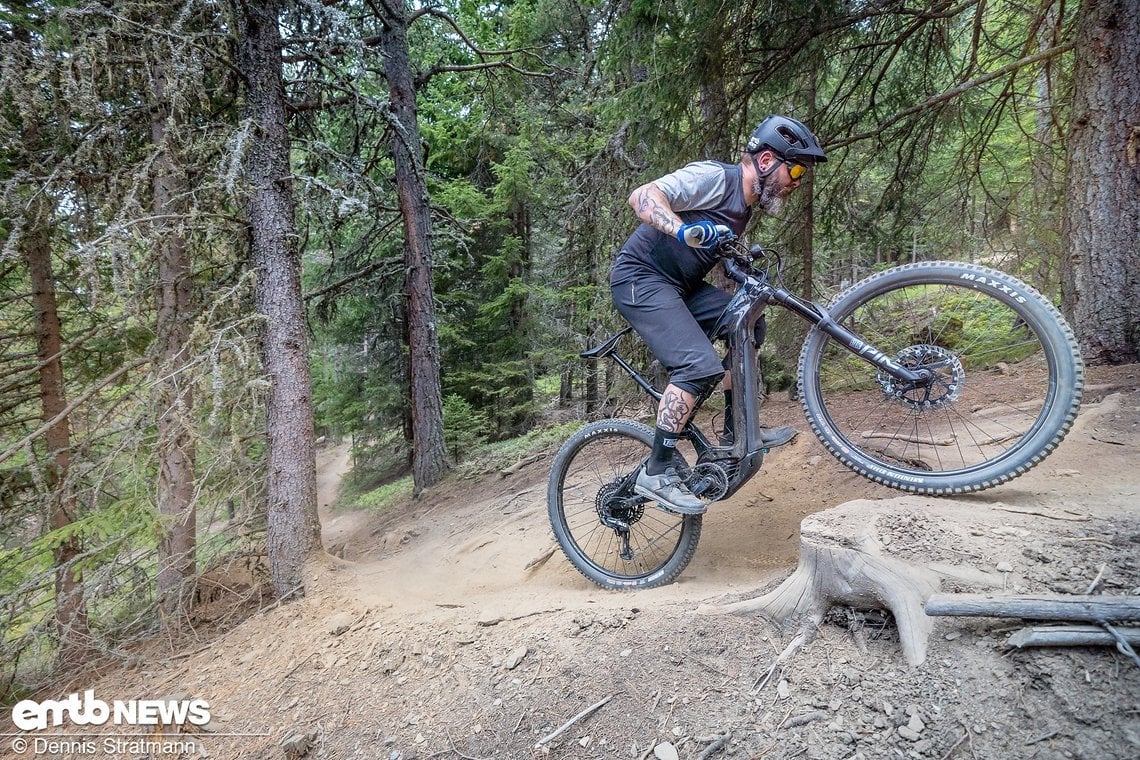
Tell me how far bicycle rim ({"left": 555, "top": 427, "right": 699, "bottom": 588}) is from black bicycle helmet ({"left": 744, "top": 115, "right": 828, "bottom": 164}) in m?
1.93

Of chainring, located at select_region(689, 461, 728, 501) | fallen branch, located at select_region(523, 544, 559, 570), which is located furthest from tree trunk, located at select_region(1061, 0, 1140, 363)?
fallen branch, located at select_region(523, 544, 559, 570)

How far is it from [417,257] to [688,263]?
6626mm

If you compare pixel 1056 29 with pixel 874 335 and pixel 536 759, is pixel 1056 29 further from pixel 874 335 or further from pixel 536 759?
pixel 536 759

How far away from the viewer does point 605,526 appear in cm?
395

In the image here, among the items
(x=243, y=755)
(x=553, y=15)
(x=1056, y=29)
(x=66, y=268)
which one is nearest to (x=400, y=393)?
(x=66, y=268)

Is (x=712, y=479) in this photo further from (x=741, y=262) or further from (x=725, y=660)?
(x=741, y=262)

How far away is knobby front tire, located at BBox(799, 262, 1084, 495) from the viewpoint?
8.46ft

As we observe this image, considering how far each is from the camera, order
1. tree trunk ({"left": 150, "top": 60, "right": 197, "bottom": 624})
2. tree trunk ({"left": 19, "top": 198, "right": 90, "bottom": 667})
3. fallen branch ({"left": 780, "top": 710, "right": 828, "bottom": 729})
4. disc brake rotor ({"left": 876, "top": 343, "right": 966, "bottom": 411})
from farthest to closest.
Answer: tree trunk ({"left": 19, "top": 198, "right": 90, "bottom": 667}) → tree trunk ({"left": 150, "top": 60, "right": 197, "bottom": 624}) → disc brake rotor ({"left": 876, "top": 343, "right": 966, "bottom": 411}) → fallen branch ({"left": 780, "top": 710, "right": 828, "bottom": 729})

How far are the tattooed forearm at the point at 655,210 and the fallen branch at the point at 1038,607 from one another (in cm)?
205

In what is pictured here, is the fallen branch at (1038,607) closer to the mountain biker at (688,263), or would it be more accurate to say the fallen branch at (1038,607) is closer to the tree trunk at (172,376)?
the mountain biker at (688,263)

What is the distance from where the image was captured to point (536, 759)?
6.91ft

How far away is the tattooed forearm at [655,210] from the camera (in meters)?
2.90

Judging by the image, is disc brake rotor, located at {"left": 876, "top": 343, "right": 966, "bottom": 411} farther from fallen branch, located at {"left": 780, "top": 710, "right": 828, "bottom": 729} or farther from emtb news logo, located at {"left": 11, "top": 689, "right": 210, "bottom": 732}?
emtb news logo, located at {"left": 11, "top": 689, "right": 210, "bottom": 732}

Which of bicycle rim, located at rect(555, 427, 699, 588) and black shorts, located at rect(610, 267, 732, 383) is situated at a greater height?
black shorts, located at rect(610, 267, 732, 383)
